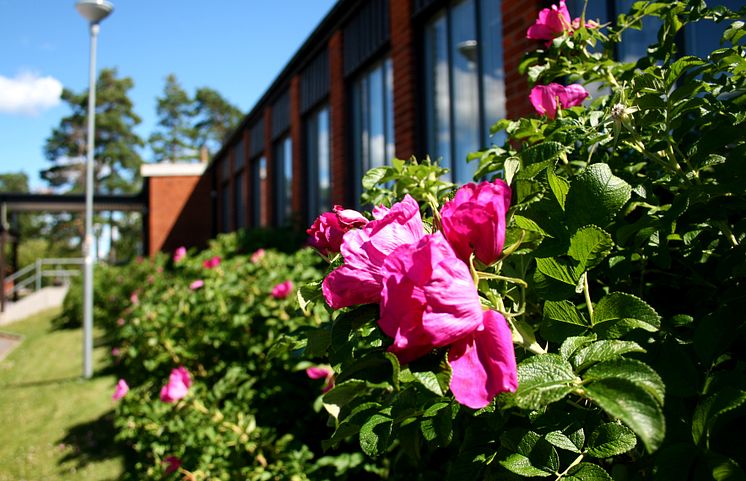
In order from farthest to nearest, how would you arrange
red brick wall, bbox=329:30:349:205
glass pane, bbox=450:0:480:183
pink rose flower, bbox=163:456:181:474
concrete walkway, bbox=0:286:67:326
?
concrete walkway, bbox=0:286:67:326 < red brick wall, bbox=329:30:349:205 < glass pane, bbox=450:0:480:183 < pink rose flower, bbox=163:456:181:474

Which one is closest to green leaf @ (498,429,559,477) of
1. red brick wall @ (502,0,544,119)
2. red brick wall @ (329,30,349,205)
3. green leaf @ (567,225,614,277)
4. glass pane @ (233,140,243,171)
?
green leaf @ (567,225,614,277)

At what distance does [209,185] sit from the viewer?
21.1m

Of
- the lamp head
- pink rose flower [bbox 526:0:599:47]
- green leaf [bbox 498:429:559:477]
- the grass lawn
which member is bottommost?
the grass lawn

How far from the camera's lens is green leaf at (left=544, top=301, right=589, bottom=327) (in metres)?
0.86

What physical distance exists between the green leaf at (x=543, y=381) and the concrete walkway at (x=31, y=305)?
73.0ft

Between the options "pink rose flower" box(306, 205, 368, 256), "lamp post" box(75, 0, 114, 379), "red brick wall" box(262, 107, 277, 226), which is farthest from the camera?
"red brick wall" box(262, 107, 277, 226)

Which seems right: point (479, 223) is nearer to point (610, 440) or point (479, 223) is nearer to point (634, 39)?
point (610, 440)

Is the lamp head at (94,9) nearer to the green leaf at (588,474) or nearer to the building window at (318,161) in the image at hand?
the building window at (318,161)

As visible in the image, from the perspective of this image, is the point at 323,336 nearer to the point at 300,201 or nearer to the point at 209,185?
the point at 300,201

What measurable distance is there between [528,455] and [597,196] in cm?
40

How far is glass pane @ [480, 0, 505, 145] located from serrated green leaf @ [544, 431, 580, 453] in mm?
4099

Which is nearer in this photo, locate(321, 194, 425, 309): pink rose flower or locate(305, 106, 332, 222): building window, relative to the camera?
locate(321, 194, 425, 309): pink rose flower

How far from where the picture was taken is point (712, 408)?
74cm

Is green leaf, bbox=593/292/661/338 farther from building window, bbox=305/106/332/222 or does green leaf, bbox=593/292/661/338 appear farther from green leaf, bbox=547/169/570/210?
building window, bbox=305/106/332/222
